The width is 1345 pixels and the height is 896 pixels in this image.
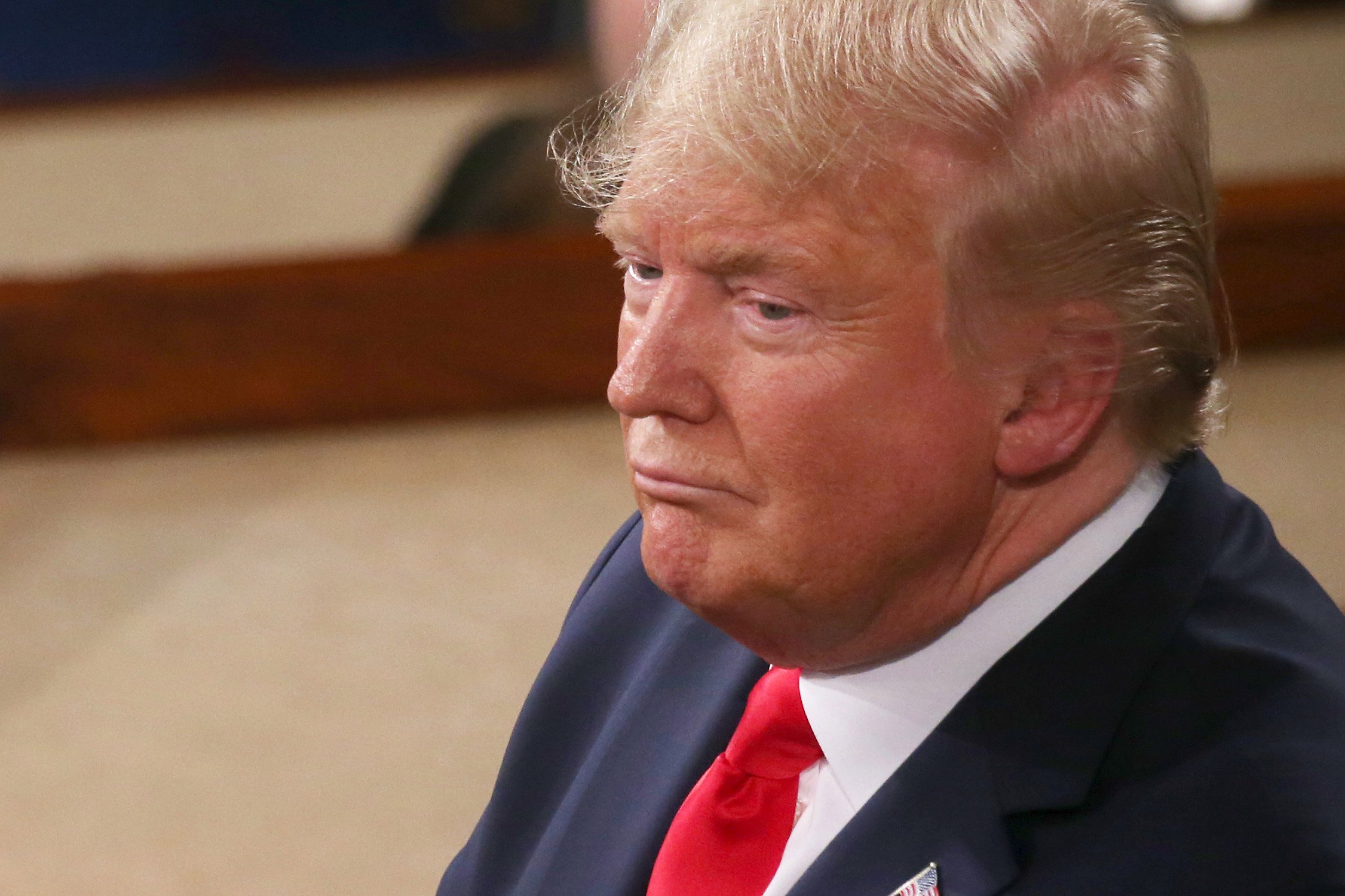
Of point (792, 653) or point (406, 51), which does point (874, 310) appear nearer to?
point (792, 653)

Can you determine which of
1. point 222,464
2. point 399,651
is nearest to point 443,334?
point 222,464

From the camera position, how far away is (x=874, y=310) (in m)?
0.95

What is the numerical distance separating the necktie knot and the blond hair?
331 mm

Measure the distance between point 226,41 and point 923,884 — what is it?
5.73m

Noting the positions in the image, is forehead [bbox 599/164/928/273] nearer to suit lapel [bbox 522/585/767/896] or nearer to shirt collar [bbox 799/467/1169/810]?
shirt collar [bbox 799/467/1169/810]

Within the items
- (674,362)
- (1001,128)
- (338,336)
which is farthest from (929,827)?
(338,336)

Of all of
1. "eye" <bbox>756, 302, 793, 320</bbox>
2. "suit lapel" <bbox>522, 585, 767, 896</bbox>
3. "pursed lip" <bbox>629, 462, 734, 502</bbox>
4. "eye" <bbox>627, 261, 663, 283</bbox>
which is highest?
"eye" <bbox>756, 302, 793, 320</bbox>

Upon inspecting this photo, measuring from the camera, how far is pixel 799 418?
3.20 feet

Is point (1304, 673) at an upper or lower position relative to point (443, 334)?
upper

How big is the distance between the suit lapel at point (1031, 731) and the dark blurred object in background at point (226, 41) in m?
5.25

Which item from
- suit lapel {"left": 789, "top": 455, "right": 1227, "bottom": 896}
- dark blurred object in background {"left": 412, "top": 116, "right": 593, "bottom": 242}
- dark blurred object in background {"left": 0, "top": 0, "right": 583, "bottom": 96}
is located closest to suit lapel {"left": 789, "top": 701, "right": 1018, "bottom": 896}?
suit lapel {"left": 789, "top": 455, "right": 1227, "bottom": 896}

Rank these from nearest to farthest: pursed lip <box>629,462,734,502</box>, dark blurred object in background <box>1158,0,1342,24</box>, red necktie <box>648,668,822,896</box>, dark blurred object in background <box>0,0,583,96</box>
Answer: pursed lip <box>629,462,734,502</box> → red necktie <box>648,668,822,896</box> → dark blurred object in background <box>1158,0,1342,24</box> → dark blurred object in background <box>0,0,583,96</box>

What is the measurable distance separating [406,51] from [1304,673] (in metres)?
5.59

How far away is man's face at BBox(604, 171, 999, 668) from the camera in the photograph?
3.12 feet
